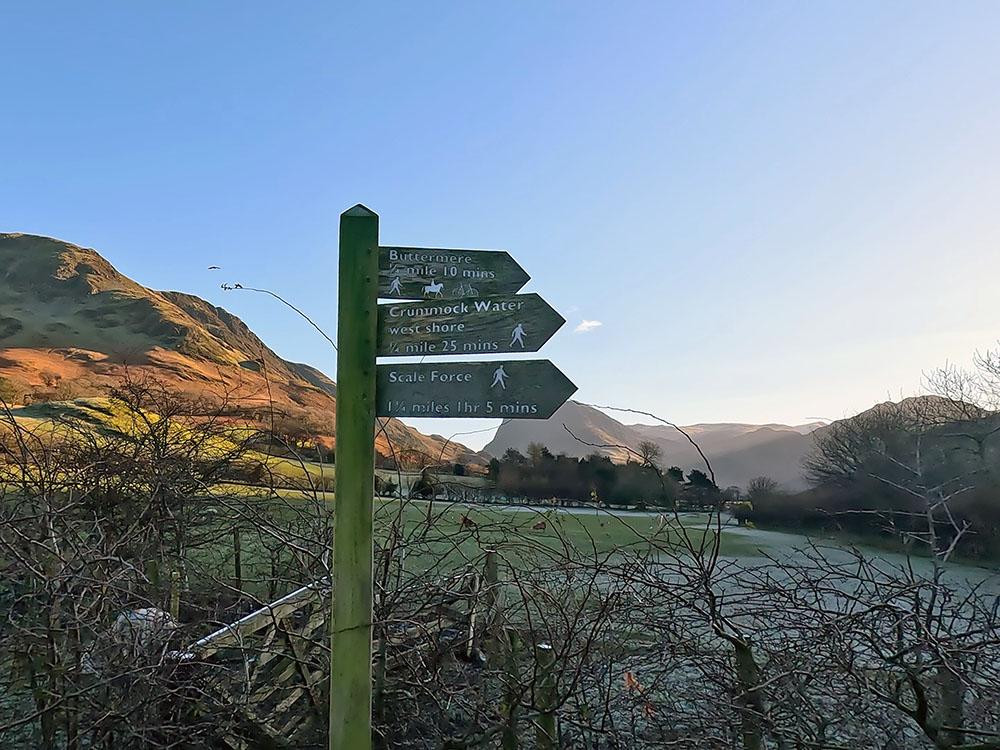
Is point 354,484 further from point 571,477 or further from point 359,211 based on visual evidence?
point 571,477

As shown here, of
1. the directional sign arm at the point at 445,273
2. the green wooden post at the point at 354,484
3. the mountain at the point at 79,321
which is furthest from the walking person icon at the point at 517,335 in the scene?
the mountain at the point at 79,321

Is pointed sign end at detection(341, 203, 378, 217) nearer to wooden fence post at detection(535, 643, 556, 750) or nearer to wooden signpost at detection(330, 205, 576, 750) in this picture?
wooden signpost at detection(330, 205, 576, 750)

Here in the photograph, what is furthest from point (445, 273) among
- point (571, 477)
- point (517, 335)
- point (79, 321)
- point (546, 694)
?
point (79, 321)

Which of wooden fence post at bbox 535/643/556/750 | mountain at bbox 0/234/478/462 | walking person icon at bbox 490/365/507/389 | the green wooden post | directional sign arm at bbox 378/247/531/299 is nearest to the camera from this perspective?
the green wooden post

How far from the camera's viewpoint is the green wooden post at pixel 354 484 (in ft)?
6.08

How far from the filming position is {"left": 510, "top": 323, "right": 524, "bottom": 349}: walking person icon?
6.48 ft

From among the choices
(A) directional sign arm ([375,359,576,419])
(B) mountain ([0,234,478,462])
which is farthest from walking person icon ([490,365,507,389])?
(B) mountain ([0,234,478,462])

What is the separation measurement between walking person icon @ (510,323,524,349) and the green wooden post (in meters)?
0.49

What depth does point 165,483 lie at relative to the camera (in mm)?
4051

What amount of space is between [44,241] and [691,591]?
73.6m

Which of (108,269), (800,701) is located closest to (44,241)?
(108,269)

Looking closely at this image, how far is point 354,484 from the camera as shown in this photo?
1961mm

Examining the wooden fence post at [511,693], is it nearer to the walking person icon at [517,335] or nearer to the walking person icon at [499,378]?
the walking person icon at [499,378]

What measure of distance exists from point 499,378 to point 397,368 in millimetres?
362
